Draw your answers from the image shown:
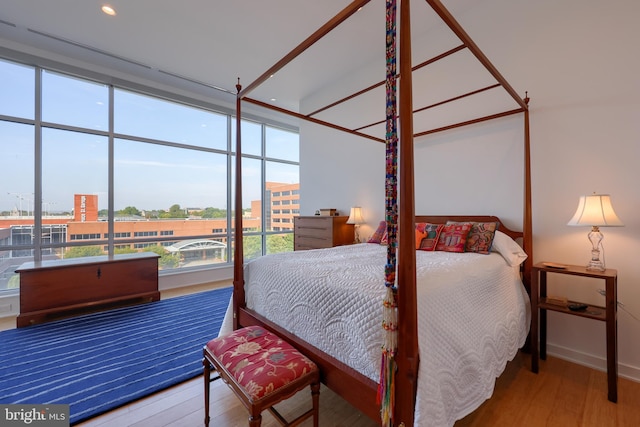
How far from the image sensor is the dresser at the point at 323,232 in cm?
371

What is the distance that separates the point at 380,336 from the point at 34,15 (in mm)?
4262

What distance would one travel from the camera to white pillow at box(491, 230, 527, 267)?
212 centimetres

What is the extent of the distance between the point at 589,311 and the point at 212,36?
4.26m

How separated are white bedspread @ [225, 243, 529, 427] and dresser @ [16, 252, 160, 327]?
2271mm

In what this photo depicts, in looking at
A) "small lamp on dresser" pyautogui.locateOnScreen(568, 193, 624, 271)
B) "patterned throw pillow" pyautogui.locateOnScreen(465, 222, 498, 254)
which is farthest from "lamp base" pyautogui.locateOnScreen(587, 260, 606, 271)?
"patterned throw pillow" pyautogui.locateOnScreen(465, 222, 498, 254)

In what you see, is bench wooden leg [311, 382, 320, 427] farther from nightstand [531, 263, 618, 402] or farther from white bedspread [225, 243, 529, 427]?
nightstand [531, 263, 618, 402]

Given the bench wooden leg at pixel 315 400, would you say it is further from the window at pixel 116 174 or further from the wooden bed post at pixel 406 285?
the window at pixel 116 174

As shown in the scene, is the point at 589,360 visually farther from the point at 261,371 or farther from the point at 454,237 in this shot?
the point at 261,371

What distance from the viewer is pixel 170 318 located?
9.87 ft

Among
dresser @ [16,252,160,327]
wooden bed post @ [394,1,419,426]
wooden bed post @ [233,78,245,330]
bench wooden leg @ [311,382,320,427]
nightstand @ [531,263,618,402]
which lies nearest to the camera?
wooden bed post @ [394,1,419,426]

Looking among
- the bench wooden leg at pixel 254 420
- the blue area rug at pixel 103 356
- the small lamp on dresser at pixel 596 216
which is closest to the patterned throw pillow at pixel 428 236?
the small lamp on dresser at pixel 596 216

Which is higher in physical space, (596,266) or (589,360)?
(596,266)

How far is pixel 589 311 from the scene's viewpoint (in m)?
1.87

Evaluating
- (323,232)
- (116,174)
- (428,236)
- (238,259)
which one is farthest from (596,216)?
(116,174)
